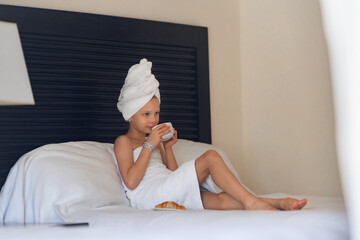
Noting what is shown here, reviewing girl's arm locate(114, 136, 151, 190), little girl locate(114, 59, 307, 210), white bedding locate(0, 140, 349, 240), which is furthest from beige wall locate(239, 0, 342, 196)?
girl's arm locate(114, 136, 151, 190)

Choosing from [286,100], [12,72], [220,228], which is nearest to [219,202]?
[220,228]

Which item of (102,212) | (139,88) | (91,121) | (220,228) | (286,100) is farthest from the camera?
(286,100)

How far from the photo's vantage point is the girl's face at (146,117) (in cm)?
226

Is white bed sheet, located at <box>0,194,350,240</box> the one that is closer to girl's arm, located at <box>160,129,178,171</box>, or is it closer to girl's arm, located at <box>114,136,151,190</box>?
girl's arm, located at <box>114,136,151,190</box>

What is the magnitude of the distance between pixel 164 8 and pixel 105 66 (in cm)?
56

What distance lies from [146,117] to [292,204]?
0.91m

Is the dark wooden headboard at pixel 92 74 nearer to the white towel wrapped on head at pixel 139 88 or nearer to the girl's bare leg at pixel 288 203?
the white towel wrapped on head at pixel 139 88

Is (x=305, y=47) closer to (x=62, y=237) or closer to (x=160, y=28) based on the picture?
(x=160, y=28)

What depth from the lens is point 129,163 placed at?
6.92 ft

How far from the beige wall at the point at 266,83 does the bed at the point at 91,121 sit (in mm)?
133

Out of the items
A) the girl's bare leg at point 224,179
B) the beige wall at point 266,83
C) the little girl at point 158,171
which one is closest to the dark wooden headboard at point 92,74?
the beige wall at point 266,83

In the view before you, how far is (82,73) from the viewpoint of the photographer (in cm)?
256

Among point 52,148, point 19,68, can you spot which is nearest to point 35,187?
point 52,148

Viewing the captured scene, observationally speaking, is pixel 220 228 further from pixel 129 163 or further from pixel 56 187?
pixel 129 163
